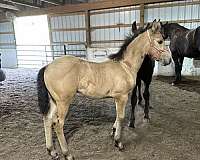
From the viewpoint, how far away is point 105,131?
114 inches

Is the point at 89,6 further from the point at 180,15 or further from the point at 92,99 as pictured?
the point at 92,99

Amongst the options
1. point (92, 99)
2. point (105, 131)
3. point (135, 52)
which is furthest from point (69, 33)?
point (135, 52)

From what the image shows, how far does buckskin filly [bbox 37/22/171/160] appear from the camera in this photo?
2.05 metres

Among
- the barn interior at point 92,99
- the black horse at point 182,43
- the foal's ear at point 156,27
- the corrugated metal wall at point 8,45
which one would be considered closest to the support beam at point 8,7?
the barn interior at point 92,99

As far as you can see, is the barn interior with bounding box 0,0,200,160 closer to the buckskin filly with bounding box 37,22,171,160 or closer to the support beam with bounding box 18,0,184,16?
the support beam with bounding box 18,0,184,16

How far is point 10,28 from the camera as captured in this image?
11.1 meters

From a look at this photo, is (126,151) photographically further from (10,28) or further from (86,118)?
(10,28)

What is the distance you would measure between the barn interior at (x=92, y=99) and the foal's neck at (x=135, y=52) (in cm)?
96

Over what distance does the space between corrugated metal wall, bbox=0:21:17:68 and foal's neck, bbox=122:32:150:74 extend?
391 inches

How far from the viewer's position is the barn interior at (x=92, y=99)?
8.07 feet

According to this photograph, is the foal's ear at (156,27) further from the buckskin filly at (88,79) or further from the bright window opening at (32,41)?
the bright window opening at (32,41)

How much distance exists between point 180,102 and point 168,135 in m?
1.54

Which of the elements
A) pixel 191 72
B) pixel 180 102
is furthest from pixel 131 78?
pixel 191 72

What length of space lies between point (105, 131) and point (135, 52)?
1.19m
